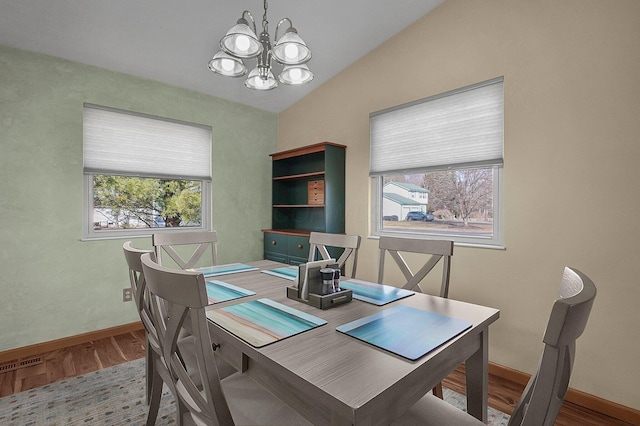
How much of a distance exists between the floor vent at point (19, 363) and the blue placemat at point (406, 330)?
2.77 meters

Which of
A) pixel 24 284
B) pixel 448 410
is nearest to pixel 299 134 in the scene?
pixel 24 284

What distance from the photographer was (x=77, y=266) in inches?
107

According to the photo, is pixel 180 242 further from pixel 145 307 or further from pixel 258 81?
pixel 258 81

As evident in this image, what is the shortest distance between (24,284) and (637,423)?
428cm

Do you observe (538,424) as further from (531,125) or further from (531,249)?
(531,125)

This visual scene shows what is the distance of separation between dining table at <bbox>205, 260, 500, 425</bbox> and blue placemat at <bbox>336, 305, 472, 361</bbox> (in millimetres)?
12

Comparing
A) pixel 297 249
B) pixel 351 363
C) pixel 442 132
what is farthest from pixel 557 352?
pixel 297 249

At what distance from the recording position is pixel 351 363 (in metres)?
0.85

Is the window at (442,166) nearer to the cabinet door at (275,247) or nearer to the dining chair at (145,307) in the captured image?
the cabinet door at (275,247)

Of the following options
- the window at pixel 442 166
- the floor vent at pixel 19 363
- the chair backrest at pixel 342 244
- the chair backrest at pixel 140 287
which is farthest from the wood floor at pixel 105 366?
the chair backrest at pixel 140 287

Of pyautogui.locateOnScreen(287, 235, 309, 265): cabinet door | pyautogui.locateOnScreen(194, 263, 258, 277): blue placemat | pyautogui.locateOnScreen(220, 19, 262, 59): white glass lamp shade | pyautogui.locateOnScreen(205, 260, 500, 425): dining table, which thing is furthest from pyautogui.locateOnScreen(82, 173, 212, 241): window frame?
pyautogui.locateOnScreen(205, 260, 500, 425): dining table

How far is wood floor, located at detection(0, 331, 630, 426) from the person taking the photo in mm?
1871

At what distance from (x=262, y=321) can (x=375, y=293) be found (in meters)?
0.61

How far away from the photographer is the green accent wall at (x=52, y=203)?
2.43m
